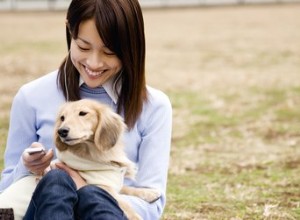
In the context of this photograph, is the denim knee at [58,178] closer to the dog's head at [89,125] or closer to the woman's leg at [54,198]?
the woman's leg at [54,198]

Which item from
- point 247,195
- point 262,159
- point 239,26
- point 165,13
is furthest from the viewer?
point 165,13

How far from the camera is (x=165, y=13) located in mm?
36594

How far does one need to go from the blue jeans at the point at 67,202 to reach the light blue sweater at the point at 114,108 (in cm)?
58

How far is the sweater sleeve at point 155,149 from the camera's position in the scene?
3.95 m

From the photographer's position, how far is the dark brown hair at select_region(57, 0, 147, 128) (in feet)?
12.2

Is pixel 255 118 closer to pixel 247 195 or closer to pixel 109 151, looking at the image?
pixel 247 195

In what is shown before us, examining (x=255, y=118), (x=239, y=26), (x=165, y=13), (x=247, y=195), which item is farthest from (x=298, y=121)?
(x=165, y=13)

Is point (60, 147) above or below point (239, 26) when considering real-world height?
above

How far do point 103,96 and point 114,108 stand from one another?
10cm

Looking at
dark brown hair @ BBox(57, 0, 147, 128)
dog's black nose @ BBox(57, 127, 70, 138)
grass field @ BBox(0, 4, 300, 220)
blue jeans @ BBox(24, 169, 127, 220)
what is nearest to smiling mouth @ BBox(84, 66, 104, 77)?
dark brown hair @ BBox(57, 0, 147, 128)

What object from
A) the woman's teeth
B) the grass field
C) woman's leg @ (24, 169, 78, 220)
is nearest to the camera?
woman's leg @ (24, 169, 78, 220)

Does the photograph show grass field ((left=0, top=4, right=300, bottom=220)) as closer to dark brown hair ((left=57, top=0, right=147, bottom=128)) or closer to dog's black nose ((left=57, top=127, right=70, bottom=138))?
dark brown hair ((left=57, top=0, right=147, bottom=128))

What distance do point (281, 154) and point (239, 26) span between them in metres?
20.6

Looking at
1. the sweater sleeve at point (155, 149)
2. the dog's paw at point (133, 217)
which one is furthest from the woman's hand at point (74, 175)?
the sweater sleeve at point (155, 149)
